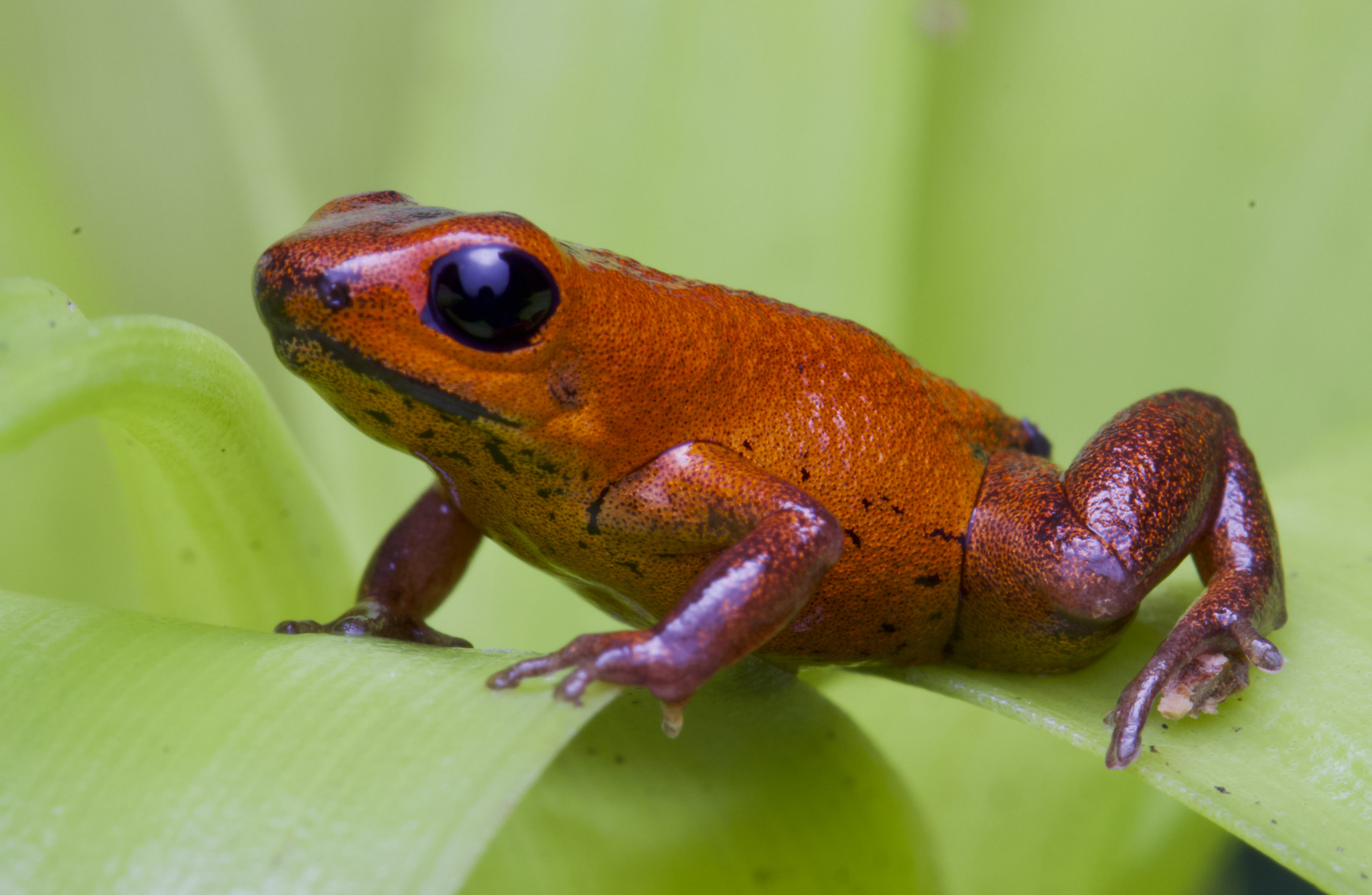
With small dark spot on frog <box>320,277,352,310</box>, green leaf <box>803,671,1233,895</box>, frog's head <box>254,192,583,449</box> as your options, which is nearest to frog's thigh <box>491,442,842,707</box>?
frog's head <box>254,192,583,449</box>

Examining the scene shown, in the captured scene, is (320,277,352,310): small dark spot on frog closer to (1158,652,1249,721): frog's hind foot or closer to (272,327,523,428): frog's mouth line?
(272,327,523,428): frog's mouth line

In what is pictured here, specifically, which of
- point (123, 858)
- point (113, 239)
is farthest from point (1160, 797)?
point (113, 239)

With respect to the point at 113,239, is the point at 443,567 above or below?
below

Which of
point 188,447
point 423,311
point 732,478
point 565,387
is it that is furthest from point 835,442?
point 188,447

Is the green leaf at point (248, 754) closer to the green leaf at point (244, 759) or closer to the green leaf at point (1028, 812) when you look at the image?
the green leaf at point (244, 759)

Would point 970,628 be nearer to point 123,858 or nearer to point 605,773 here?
point 605,773

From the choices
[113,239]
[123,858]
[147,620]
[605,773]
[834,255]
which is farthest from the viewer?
[834,255]

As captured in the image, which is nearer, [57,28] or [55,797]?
[55,797]
